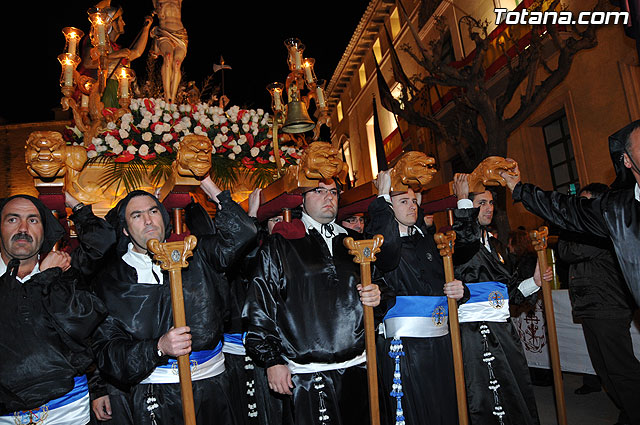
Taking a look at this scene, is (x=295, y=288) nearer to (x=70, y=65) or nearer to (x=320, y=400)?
(x=320, y=400)

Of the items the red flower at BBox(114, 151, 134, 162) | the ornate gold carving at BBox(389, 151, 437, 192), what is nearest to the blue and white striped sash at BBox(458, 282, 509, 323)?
the ornate gold carving at BBox(389, 151, 437, 192)

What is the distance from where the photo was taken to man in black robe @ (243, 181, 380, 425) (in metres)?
2.70

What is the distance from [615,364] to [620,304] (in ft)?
1.80

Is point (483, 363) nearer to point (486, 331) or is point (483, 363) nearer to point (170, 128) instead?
point (486, 331)

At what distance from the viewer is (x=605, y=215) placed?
2.69 meters

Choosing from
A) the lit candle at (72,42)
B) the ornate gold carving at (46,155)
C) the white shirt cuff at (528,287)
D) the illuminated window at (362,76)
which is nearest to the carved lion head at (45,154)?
the ornate gold carving at (46,155)

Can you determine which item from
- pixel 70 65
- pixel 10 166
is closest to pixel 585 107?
pixel 70 65

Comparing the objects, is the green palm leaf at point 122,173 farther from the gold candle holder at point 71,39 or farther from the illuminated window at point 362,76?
the illuminated window at point 362,76

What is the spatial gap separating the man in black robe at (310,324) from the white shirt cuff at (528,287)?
A: 1.87 metres

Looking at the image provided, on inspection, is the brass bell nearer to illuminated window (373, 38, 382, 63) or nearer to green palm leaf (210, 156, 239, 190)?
green palm leaf (210, 156, 239, 190)

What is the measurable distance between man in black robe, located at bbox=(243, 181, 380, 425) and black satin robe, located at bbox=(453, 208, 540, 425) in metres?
1.02

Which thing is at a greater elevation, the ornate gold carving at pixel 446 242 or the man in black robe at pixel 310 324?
the ornate gold carving at pixel 446 242

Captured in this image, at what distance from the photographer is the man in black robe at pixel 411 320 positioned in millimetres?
3086

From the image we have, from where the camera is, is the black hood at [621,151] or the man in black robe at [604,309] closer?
the black hood at [621,151]
